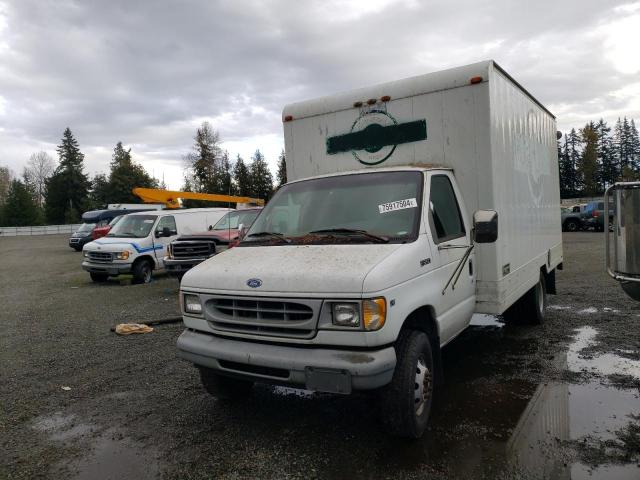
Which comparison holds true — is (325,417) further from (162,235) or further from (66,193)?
(66,193)

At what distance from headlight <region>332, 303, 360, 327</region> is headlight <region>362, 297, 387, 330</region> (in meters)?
0.05

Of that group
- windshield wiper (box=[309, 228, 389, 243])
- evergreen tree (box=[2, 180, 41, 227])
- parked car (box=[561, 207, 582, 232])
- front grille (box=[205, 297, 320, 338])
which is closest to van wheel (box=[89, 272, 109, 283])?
front grille (box=[205, 297, 320, 338])

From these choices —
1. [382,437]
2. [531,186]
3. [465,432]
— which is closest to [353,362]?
[382,437]

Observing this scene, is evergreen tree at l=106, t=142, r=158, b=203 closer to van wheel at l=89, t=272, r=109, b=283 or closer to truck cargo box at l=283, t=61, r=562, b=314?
van wheel at l=89, t=272, r=109, b=283

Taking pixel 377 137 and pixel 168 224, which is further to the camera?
pixel 168 224

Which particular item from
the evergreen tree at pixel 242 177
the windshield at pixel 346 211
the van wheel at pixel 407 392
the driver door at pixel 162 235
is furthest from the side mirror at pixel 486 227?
the evergreen tree at pixel 242 177

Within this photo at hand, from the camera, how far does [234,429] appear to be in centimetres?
409

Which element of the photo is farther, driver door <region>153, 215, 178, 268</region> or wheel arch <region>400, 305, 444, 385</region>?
driver door <region>153, 215, 178, 268</region>

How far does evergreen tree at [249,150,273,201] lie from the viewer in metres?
63.7

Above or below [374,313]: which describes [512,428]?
below

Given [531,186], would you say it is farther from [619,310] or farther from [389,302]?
[389,302]

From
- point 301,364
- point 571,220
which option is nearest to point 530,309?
point 301,364

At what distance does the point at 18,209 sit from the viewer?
6794 centimetres

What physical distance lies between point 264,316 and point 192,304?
0.79 m
